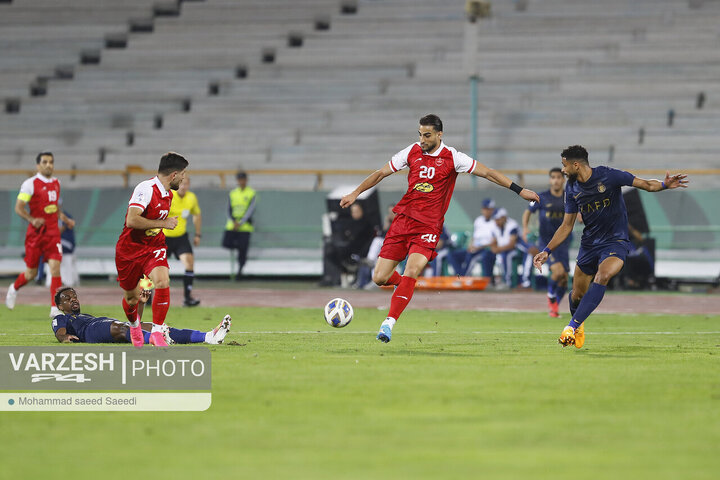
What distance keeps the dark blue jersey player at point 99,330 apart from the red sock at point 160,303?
5.4 inches

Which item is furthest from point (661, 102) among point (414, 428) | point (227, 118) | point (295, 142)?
point (414, 428)

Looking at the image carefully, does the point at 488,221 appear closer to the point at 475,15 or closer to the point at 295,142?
the point at 475,15

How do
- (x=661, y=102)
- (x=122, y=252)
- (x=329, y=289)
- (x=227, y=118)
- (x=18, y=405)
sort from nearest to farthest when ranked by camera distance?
(x=18, y=405) → (x=122, y=252) → (x=329, y=289) → (x=661, y=102) → (x=227, y=118)

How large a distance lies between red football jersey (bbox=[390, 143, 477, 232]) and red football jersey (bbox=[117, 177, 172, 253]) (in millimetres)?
2461

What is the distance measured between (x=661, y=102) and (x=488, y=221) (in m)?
7.78

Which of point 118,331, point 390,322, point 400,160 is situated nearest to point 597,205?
point 400,160

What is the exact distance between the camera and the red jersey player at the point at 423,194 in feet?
36.1

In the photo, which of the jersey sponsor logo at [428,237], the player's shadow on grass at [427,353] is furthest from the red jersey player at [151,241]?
the jersey sponsor logo at [428,237]

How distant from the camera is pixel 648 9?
3181cm

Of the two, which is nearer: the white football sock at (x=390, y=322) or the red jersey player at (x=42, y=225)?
the white football sock at (x=390, y=322)

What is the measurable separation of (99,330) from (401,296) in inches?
116

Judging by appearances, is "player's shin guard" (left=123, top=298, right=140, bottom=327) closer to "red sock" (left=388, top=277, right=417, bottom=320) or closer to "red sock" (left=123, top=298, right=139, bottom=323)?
"red sock" (left=123, top=298, right=139, bottom=323)

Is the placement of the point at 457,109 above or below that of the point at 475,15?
below

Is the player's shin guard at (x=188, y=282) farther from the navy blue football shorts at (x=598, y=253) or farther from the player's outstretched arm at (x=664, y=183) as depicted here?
the player's outstretched arm at (x=664, y=183)
